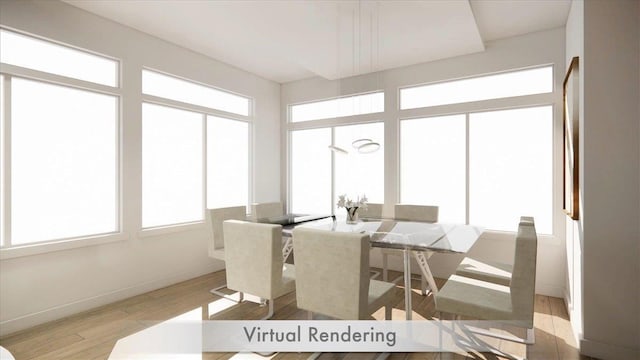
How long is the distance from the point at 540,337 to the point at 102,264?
404 cm

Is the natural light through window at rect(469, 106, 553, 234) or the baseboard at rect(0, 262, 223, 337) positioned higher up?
the natural light through window at rect(469, 106, 553, 234)

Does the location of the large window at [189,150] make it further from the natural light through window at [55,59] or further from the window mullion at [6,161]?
the window mullion at [6,161]

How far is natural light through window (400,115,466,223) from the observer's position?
4102mm

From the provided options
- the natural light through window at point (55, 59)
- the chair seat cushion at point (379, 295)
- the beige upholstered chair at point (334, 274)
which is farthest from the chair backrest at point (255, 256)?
the natural light through window at point (55, 59)

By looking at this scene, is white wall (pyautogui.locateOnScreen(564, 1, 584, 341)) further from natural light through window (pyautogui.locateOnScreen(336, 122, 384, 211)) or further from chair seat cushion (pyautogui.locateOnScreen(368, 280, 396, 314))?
natural light through window (pyautogui.locateOnScreen(336, 122, 384, 211))

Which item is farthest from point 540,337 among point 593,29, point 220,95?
point 220,95

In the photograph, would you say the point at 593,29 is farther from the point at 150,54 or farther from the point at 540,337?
the point at 150,54

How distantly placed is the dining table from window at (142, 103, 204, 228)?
1.49m

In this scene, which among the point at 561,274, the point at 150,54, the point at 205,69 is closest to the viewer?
the point at 561,274

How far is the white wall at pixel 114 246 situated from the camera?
108 inches

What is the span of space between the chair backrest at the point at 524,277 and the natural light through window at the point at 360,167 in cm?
271

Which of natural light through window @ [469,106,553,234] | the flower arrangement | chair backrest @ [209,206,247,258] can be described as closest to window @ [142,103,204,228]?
chair backrest @ [209,206,247,258]

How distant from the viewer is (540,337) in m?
2.58

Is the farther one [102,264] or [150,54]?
[150,54]
